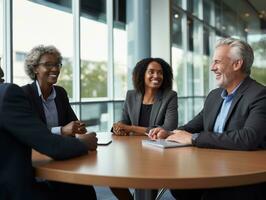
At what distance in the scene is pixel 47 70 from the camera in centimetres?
266

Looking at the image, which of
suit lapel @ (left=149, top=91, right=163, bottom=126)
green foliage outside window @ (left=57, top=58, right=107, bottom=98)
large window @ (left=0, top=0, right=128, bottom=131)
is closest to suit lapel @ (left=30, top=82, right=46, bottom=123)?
suit lapel @ (left=149, top=91, right=163, bottom=126)

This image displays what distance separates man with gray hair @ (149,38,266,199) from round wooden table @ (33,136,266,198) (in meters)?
0.08

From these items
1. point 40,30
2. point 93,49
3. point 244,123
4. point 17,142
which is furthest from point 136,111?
point 93,49

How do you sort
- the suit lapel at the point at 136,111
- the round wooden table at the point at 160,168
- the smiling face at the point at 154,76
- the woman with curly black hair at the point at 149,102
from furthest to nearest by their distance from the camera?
the smiling face at the point at 154,76 → the suit lapel at the point at 136,111 → the woman with curly black hair at the point at 149,102 → the round wooden table at the point at 160,168

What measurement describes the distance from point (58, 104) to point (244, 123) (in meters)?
1.35

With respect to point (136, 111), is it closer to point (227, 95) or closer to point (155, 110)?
point (155, 110)

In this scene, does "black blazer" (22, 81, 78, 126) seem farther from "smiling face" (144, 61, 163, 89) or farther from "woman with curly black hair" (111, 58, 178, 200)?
"smiling face" (144, 61, 163, 89)

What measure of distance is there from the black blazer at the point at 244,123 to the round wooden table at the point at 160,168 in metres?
0.05

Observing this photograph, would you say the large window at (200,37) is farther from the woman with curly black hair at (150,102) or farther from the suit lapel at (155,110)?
the suit lapel at (155,110)

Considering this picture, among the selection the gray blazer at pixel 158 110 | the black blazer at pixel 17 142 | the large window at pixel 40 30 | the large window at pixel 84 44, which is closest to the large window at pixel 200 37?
the large window at pixel 84 44

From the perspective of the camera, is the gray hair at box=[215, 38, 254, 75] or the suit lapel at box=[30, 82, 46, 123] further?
the suit lapel at box=[30, 82, 46, 123]

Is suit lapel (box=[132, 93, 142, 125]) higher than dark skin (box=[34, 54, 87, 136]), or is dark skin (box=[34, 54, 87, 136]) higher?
dark skin (box=[34, 54, 87, 136])

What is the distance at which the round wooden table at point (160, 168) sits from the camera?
1.32 metres

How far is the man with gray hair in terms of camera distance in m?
1.85
